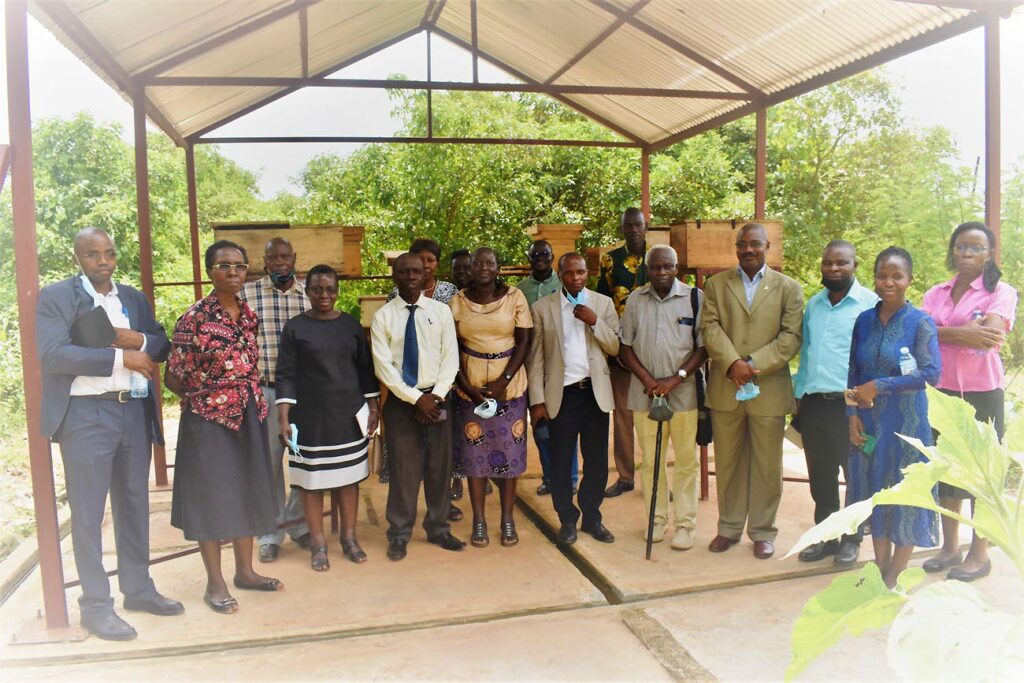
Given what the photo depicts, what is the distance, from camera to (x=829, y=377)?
402 cm

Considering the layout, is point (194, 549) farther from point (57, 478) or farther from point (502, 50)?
point (502, 50)

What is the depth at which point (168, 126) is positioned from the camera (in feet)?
22.0

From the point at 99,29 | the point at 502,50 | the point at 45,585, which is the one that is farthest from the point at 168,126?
the point at 45,585

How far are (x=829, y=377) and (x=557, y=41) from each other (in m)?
4.29

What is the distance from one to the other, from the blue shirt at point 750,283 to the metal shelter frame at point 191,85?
121 centimetres

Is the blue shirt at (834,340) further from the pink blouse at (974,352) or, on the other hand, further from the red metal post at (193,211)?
the red metal post at (193,211)

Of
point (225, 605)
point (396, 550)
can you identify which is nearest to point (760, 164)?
point (396, 550)

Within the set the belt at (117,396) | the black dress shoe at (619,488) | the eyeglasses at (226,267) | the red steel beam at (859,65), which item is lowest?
the black dress shoe at (619,488)

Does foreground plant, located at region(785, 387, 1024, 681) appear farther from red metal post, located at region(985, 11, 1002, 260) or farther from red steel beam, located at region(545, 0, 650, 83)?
red steel beam, located at region(545, 0, 650, 83)

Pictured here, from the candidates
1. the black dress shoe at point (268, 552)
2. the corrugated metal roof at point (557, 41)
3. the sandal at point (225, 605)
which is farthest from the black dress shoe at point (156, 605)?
the corrugated metal roof at point (557, 41)

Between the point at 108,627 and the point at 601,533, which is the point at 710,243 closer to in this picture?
the point at 601,533

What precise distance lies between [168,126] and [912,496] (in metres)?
7.17

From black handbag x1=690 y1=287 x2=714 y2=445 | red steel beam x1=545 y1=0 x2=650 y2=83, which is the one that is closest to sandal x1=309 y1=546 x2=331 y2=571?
black handbag x1=690 y1=287 x2=714 y2=445

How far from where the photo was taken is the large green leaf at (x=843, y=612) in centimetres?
68
